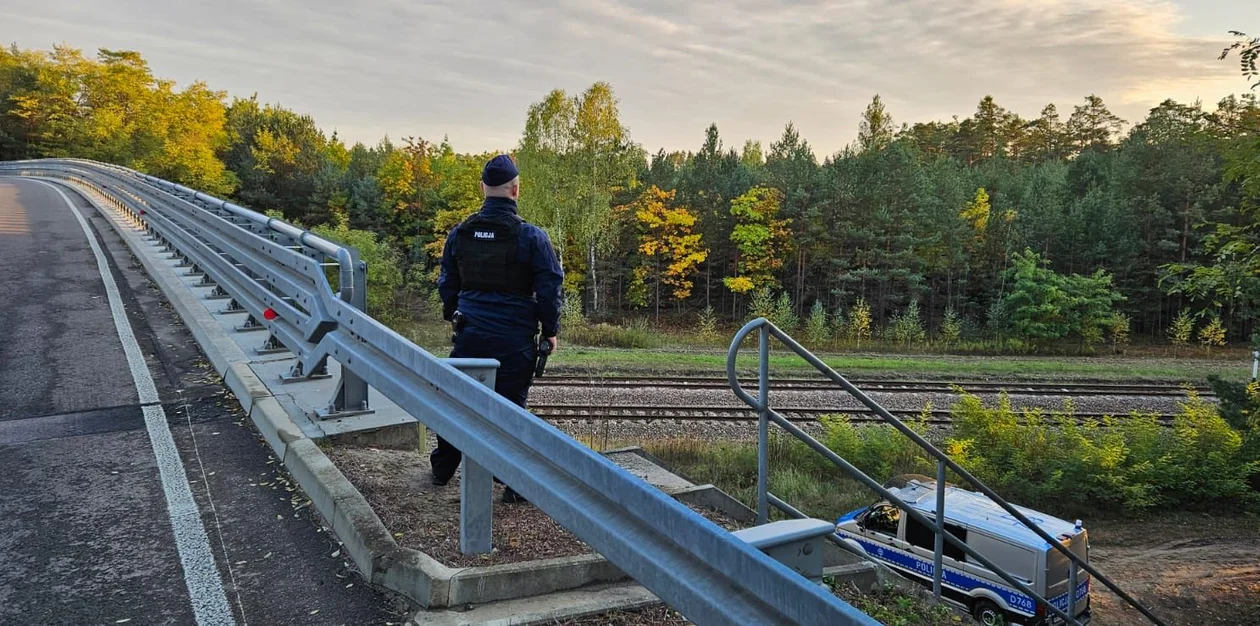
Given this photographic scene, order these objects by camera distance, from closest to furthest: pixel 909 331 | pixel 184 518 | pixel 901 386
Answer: pixel 184 518 < pixel 901 386 < pixel 909 331

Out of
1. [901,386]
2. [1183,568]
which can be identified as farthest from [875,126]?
[1183,568]

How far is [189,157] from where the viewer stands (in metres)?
44.2

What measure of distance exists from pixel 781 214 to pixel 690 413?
104ft

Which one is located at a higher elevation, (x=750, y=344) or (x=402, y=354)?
(x=402, y=354)

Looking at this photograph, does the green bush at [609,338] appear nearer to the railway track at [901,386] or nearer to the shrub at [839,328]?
the railway track at [901,386]

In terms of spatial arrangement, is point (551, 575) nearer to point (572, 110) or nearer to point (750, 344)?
point (750, 344)

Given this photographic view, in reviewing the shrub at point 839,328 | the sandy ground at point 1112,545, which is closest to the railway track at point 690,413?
the sandy ground at point 1112,545

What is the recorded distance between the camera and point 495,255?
4.41 metres

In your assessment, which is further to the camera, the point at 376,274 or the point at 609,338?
the point at 376,274

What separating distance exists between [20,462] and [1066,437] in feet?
58.4

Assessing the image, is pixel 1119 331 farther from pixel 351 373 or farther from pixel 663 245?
pixel 351 373

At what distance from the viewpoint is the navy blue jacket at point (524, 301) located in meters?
4.42

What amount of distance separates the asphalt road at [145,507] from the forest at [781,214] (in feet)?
91.3

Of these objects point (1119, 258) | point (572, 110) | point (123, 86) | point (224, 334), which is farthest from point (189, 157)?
point (1119, 258)
